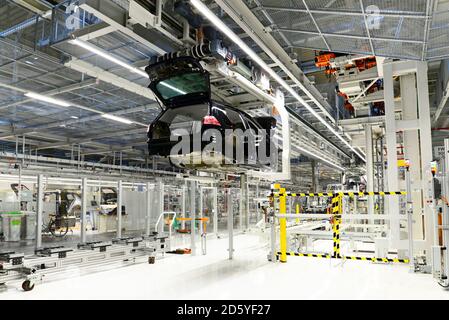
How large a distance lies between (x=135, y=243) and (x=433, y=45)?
21.6 feet

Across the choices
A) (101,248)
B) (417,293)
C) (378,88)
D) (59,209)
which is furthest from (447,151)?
(59,209)

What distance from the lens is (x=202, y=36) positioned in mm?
4758

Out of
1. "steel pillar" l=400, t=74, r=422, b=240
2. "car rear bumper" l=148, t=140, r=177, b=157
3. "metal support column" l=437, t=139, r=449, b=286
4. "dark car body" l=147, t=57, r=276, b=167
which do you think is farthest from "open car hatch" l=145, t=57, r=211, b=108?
"steel pillar" l=400, t=74, r=422, b=240

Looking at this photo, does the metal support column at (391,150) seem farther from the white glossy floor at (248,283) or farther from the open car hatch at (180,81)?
the open car hatch at (180,81)

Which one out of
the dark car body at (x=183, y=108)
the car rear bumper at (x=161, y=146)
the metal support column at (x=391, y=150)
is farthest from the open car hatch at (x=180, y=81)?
the metal support column at (x=391, y=150)

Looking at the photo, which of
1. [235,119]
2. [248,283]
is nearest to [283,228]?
[248,283]

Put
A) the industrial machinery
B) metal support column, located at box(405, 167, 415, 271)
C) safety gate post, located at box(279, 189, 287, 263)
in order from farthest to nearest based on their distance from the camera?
safety gate post, located at box(279, 189, 287, 263)
metal support column, located at box(405, 167, 415, 271)
the industrial machinery

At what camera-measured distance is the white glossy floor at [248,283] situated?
4570mm

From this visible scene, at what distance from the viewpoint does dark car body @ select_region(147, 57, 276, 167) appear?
447cm

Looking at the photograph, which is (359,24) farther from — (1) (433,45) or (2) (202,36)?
(2) (202,36)

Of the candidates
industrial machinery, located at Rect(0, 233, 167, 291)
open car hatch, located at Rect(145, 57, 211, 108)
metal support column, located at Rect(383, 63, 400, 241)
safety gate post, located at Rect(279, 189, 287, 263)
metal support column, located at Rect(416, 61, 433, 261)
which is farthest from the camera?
safety gate post, located at Rect(279, 189, 287, 263)

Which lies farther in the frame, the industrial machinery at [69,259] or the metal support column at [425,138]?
the metal support column at [425,138]

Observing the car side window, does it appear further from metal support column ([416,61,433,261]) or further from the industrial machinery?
the industrial machinery

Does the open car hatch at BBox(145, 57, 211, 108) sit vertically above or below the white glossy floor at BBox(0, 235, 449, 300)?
above
